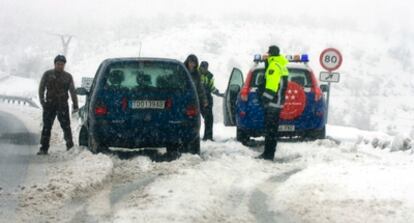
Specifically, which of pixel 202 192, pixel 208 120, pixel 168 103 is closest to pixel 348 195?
pixel 202 192

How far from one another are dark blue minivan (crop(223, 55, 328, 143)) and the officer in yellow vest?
1.99 meters

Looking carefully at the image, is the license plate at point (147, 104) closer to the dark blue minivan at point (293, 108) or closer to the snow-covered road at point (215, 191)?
the snow-covered road at point (215, 191)

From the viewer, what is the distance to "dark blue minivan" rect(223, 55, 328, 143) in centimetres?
1338

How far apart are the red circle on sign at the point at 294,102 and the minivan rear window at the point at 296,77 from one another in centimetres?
42

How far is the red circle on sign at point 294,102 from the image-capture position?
43.2ft

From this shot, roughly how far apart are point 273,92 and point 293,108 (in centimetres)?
246

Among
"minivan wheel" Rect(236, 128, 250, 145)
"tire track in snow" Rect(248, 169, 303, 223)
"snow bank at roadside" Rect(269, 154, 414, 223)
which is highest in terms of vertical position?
"snow bank at roadside" Rect(269, 154, 414, 223)

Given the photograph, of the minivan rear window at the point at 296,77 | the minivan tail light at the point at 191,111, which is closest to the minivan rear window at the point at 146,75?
the minivan tail light at the point at 191,111

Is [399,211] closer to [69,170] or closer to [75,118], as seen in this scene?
[69,170]

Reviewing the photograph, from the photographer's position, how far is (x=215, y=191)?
7.71 m

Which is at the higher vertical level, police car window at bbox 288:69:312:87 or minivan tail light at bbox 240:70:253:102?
police car window at bbox 288:69:312:87

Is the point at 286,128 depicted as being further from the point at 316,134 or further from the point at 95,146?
the point at 95,146

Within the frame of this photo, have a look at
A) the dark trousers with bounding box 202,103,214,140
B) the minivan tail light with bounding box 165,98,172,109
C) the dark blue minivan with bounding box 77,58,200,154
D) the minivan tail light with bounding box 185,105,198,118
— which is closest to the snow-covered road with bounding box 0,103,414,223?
the dark blue minivan with bounding box 77,58,200,154

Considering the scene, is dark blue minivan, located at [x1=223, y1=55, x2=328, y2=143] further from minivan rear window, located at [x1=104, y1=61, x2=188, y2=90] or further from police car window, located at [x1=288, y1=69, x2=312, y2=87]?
minivan rear window, located at [x1=104, y1=61, x2=188, y2=90]
